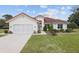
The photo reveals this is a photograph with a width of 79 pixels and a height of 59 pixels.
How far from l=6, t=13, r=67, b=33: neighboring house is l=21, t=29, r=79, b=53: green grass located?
181mm

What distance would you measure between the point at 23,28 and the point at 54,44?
0.70m

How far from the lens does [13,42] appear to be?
5535mm

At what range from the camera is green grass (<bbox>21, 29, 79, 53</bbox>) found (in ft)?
17.9

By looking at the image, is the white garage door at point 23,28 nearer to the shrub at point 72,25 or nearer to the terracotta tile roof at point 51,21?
the terracotta tile roof at point 51,21

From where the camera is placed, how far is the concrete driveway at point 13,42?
5.46 metres

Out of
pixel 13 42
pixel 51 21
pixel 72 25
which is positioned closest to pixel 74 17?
pixel 72 25

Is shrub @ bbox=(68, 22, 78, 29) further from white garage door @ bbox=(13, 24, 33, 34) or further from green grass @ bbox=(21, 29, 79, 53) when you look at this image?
white garage door @ bbox=(13, 24, 33, 34)

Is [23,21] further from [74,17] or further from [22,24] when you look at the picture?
[74,17]

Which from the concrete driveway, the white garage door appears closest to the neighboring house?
the white garage door

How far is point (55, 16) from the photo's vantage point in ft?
18.1

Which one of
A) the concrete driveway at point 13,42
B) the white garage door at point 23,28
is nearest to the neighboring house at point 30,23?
the white garage door at point 23,28

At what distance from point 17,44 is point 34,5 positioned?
32.7 inches

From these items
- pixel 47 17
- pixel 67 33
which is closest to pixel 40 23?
pixel 47 17
